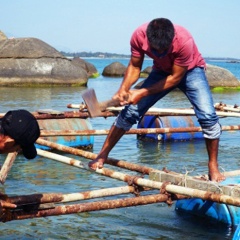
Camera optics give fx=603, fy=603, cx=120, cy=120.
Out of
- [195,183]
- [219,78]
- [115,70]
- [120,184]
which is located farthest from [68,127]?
[115,70]

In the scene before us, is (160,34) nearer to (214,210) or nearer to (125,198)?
(125,198)

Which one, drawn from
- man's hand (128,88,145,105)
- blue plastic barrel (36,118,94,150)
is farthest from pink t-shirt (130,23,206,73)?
blue plastic barrel (36,118,94,150)

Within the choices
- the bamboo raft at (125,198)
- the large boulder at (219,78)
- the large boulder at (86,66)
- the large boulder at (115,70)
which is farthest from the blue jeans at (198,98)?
the large boulder at (115,70)

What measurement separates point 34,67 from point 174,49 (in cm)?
2922

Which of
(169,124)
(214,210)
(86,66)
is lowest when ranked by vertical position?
(86,66)

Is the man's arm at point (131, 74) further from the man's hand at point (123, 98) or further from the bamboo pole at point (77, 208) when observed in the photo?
the bamboo pole at point (77, 208)

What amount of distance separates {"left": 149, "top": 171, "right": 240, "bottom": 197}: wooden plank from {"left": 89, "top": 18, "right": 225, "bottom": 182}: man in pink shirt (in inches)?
23.4

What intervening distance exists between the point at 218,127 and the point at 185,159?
210 inches

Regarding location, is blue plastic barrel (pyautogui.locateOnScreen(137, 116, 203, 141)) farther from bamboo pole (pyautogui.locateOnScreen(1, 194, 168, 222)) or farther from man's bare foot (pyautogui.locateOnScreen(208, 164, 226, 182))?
bamboo pole (pyautogui.locateOnScreen(1, 194, 168, 222))

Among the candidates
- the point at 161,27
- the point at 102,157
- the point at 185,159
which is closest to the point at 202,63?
the point at 161,27

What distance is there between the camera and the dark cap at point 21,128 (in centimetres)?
418

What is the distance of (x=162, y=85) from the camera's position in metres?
6.02

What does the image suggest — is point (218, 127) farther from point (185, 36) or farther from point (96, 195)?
point (96, 195)

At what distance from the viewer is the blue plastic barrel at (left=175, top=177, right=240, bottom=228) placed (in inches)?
265
